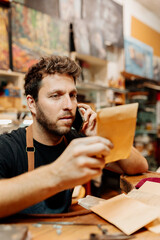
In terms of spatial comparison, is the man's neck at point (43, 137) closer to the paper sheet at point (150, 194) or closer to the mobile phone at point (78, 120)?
the mobile phone at point (78, 120)

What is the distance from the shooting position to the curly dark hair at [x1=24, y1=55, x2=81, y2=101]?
1.41 meters

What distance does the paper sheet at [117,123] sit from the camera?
2.51 ft

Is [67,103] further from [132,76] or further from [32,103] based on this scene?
[132,76]

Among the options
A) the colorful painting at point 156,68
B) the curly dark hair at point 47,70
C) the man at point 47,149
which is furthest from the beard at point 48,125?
the colorful painting at point 156,68

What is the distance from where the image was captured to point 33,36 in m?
3.22

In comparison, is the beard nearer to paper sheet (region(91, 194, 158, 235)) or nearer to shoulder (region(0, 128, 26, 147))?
shoulder (region(0, 128, 26, 147))

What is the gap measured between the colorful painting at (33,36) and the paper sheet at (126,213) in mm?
2544

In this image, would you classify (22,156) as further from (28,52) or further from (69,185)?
(28,52)

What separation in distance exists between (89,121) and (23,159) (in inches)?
20.8

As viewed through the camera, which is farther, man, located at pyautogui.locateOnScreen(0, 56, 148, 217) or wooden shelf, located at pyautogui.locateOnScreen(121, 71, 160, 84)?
wooden shelf, located at pyautogui.locateOnScreen(121, 71, 160, 84)

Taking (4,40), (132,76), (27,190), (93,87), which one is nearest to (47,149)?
(27,190)

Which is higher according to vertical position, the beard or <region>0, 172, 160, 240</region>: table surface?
the beard

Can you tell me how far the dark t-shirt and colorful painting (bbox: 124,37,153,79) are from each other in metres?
3.83

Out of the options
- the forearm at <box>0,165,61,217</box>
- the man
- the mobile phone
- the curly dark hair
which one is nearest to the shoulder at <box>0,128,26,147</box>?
the man
